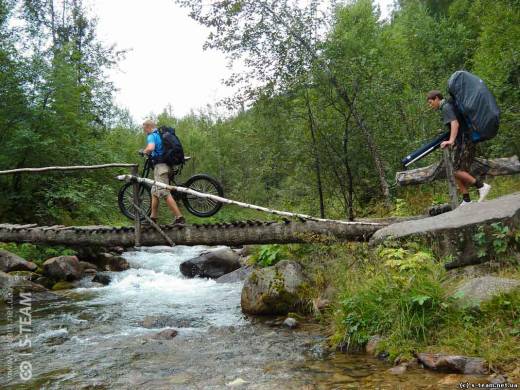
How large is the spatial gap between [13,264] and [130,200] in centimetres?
531

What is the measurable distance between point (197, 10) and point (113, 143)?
36.9ft

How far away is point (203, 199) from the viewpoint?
9672mm

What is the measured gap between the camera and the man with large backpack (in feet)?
22.4

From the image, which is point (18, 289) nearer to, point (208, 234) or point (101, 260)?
point (101, 260)

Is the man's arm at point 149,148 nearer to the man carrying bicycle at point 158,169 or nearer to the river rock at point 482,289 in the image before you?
the man carrying bicycle at point 158,169

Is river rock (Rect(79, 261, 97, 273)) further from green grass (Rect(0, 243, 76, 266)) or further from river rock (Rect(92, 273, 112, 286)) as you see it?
green grass (Rect(0, 243, 76, 266))

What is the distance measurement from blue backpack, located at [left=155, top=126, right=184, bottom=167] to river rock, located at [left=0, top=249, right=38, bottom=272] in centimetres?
651

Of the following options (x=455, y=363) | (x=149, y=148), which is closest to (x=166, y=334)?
(x=149, y=148)

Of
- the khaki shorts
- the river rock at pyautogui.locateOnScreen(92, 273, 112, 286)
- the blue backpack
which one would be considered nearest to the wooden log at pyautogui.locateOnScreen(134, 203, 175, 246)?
the khaki shorts

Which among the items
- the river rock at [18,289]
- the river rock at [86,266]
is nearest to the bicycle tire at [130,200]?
the river rock at [18,289]

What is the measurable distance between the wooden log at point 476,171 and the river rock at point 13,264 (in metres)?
10.8

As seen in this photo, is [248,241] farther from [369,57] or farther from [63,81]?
[63,81]

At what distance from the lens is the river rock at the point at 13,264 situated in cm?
1248

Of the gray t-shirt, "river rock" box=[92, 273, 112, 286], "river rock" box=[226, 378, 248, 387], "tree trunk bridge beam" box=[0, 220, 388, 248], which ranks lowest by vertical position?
"river rock" box=[226, 378, 248, 387]
